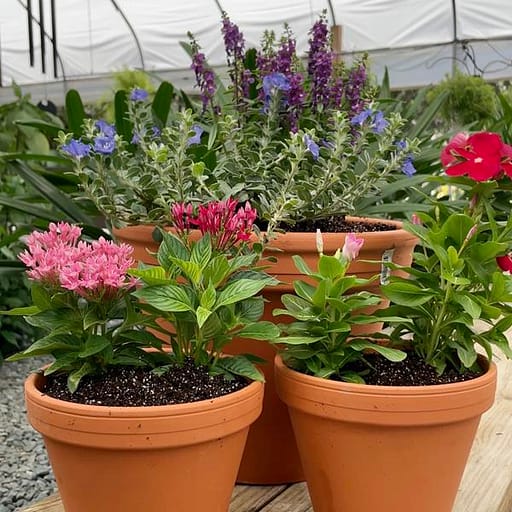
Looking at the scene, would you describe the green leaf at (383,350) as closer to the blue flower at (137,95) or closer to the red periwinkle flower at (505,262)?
the red periwinkle flower at (505,262)

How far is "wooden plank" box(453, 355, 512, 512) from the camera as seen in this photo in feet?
3.31

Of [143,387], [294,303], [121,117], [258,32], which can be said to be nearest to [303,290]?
[294,303]

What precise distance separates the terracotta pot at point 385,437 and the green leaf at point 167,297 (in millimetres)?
179

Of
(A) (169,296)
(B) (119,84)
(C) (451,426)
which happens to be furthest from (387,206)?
(B) (119,84)

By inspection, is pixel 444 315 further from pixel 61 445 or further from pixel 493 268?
pixel 61 445

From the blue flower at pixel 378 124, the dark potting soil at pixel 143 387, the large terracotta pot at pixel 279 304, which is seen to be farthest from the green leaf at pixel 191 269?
the blue flower at pixel 378 124

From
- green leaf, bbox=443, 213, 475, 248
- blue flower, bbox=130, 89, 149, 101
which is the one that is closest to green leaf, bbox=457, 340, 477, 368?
green leaf, bbox=443, 213, 475, 248

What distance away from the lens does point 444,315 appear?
0.89m

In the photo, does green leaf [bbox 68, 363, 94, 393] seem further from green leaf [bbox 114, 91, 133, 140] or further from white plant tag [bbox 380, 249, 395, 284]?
green leaf [bbox 114, 91, 133, 140]

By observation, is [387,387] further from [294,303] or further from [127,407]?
[127,407]

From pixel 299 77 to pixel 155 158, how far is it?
32 cm

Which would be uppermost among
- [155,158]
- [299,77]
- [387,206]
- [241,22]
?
[241,22]

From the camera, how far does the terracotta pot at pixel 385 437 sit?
798 mm

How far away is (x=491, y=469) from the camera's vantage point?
1.11 meters
